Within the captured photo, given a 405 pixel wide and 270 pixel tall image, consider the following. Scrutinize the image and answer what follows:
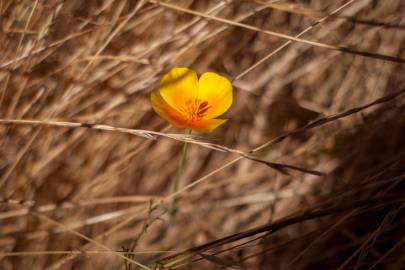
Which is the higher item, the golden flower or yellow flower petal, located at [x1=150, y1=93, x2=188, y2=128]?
the golden flower

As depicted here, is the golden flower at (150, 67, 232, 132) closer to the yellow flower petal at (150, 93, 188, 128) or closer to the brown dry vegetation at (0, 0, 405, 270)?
the yellow flower petal at (150, 93, 188, 128)

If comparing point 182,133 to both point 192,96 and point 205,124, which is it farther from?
point 205,124

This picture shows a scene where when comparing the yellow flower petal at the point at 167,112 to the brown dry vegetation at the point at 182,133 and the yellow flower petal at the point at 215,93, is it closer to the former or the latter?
the yellow flower petal at the point at 215,93

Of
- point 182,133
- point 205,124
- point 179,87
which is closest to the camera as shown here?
point 205,124

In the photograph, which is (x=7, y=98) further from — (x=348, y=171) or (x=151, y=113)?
(x=348, y=171)

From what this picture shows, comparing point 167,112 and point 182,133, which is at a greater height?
point 182,133

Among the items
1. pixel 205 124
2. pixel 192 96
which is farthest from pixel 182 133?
pixel 205 124

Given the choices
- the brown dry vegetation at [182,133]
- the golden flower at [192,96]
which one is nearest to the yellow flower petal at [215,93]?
the golden flower at [192,96]

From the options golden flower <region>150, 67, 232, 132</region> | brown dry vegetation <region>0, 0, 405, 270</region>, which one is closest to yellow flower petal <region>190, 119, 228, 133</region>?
golden flower <region>150, 67, 232, 132</region>
